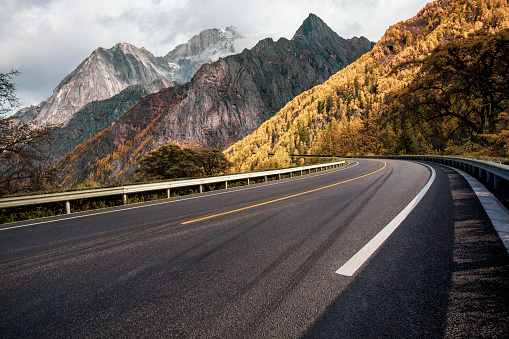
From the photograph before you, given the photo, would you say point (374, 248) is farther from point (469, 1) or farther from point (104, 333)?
point (469, 1)

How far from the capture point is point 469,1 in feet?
462

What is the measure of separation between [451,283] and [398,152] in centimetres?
8039

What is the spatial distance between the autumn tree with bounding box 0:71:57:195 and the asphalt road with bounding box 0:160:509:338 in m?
12.9

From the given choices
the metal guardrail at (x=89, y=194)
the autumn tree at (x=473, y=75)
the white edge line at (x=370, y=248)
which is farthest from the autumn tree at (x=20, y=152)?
the autumn tree at (x=473, y=75)

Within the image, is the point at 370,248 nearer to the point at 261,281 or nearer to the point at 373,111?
the point at 261,281

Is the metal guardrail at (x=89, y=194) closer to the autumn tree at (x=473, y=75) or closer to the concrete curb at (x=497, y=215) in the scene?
the concrete curb at (x=497, y=215)

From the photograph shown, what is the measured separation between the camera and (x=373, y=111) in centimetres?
11156

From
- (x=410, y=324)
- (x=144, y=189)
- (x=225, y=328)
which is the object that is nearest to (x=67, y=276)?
(x=225, y=328)

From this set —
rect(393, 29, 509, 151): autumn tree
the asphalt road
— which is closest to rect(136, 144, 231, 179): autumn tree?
rect(393, 29, 509, 151): autumn tree

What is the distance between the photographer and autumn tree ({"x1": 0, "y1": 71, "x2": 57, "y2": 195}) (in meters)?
14.4

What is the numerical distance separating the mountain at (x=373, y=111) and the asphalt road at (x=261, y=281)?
71.6 metres

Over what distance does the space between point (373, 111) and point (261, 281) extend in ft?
407

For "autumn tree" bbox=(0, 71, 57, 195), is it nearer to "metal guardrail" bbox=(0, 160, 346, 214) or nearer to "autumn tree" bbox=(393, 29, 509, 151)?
"metal guardrail" bbox=(0, 160, 346, 214)

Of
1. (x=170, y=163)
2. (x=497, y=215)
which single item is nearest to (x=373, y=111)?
(x=170, y=163)
